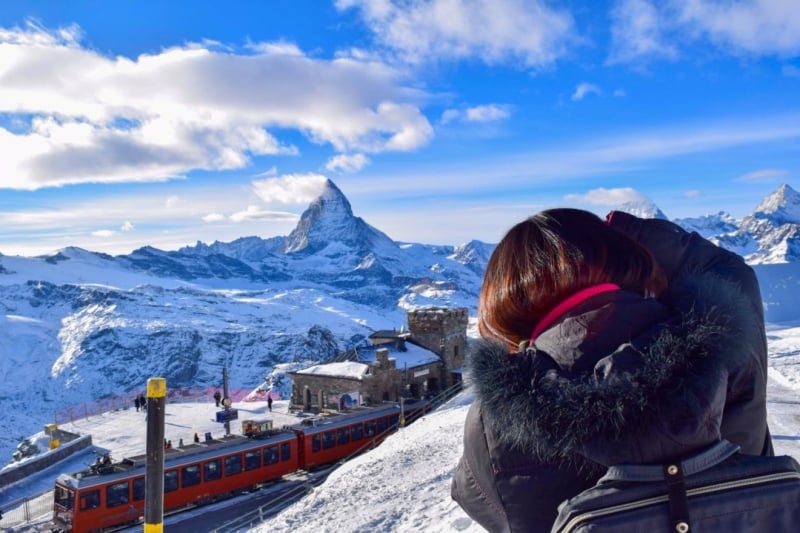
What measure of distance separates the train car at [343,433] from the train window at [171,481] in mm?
6725

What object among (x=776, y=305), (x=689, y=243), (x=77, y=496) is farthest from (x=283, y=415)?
(x=776, y=305)

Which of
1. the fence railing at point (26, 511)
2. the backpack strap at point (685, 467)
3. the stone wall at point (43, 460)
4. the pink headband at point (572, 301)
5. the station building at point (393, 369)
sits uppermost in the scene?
the pink headband at point (572, 301)

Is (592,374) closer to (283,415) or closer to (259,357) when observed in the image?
(283,415)

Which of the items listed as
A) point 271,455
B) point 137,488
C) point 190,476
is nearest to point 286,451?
point 271,455

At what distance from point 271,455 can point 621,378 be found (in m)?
27.7

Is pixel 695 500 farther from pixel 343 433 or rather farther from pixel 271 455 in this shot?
pixel 343 433

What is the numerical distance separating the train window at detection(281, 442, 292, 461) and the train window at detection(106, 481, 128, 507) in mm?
7634

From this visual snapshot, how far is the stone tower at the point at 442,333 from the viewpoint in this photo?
4375 cm

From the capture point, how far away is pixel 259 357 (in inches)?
7564

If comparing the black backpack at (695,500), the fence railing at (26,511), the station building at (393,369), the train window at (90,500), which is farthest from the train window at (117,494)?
the black backpack at (695,500)

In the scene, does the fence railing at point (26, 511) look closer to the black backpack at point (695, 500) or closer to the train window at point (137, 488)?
the train window at point (137, 488)

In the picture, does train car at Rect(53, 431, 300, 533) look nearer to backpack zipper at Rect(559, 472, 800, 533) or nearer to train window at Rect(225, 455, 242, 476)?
train window at Rect(225, 455, 242, 476)

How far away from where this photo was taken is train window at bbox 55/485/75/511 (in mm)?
20906

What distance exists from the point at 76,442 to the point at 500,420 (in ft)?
132
